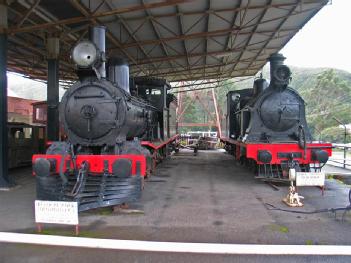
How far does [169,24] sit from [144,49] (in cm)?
301

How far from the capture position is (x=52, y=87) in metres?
10.0

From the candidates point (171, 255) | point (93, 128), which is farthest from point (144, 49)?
point (171, 255)

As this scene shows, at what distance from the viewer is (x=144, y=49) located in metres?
13.6

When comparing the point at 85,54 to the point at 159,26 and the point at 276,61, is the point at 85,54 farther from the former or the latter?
the point at 159,26

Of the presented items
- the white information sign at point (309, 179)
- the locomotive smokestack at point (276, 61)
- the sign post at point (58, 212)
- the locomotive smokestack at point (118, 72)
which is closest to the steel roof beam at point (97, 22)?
the locomotive smokestack at point (118, 72)

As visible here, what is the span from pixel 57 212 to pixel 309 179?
15.3ft

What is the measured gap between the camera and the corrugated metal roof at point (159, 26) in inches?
338

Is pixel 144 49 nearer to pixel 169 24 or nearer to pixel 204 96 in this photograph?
pixel 169 24

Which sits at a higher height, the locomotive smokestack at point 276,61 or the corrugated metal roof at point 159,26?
the corrugated metal roof at point 159,26

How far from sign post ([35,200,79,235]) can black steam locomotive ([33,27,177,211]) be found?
2.17 feet

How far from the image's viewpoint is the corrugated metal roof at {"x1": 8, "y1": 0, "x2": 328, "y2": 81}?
8594 mm

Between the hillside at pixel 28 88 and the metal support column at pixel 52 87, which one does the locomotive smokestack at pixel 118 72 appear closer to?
the metal support column at pixel 52 87

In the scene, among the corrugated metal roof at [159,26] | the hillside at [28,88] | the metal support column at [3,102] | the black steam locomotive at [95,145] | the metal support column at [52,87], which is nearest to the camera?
the black steam locomotive at [95,145]

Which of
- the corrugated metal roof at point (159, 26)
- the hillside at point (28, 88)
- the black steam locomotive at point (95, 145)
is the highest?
the hillside at point (28, 88)
